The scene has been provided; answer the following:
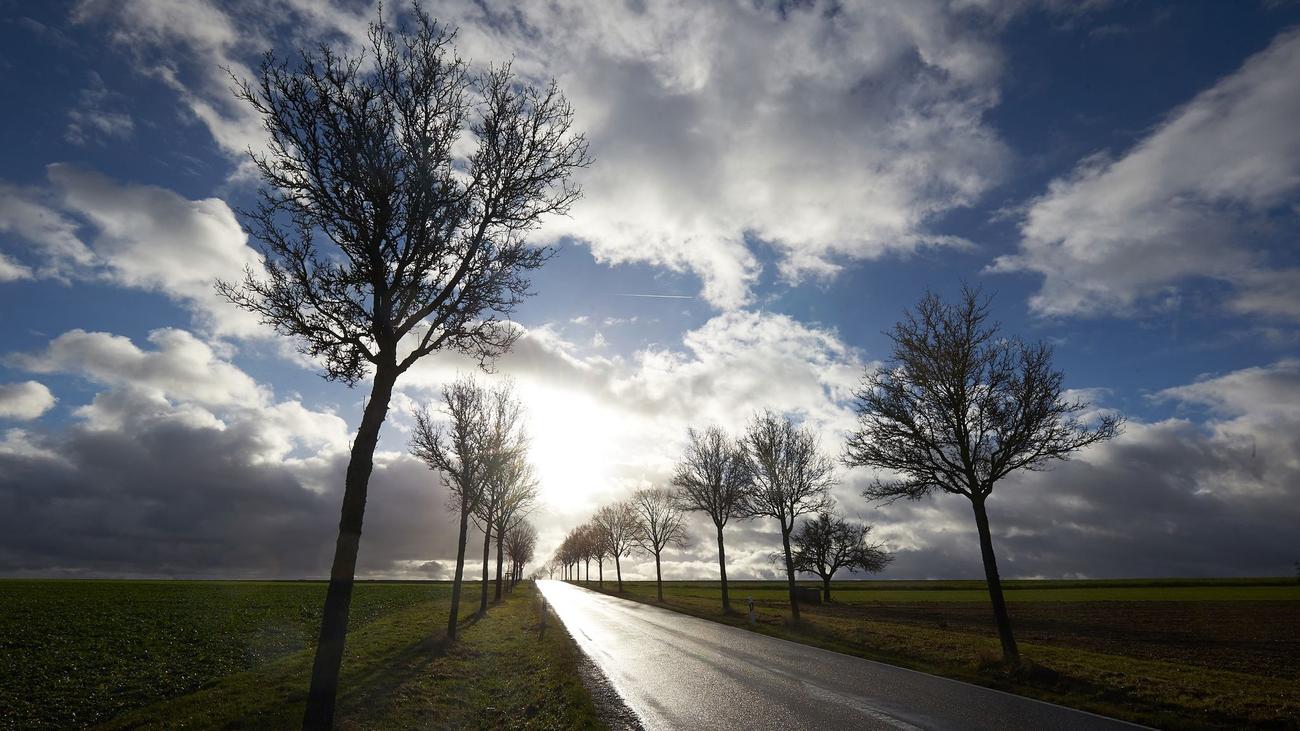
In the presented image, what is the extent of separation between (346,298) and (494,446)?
16.8m

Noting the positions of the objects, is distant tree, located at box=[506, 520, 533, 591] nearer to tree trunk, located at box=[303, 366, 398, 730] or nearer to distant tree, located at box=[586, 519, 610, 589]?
distant tree, located at box=[586, 519, 610, 589]

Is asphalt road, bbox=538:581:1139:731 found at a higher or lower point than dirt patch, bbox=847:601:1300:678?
higher

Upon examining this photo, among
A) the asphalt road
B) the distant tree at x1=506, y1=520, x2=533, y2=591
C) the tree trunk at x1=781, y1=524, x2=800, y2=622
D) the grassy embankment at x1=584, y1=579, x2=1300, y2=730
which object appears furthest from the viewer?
the distant tree at x1=506, y1=520, x2=533, y2=591

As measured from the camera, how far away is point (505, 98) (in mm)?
9492

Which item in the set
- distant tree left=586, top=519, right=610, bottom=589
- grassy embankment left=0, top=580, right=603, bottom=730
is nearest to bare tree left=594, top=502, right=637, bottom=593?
distant tree left=586, top=519, right=610, bottom=589

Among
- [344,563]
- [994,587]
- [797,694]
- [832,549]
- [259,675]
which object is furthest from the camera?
[832,549]

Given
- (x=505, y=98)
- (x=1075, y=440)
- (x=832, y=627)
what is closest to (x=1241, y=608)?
(x=832, y=627)

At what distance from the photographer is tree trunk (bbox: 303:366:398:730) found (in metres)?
6.89

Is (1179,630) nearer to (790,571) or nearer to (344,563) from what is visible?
(790,571)

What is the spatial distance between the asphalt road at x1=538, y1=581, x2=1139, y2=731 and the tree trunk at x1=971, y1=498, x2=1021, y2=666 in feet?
11.8

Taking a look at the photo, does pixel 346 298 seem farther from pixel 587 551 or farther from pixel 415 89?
pixel 587 551

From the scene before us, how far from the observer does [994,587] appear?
16.3 m

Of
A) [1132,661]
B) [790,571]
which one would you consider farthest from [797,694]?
[790,571]

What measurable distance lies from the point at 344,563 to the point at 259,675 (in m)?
8.78
